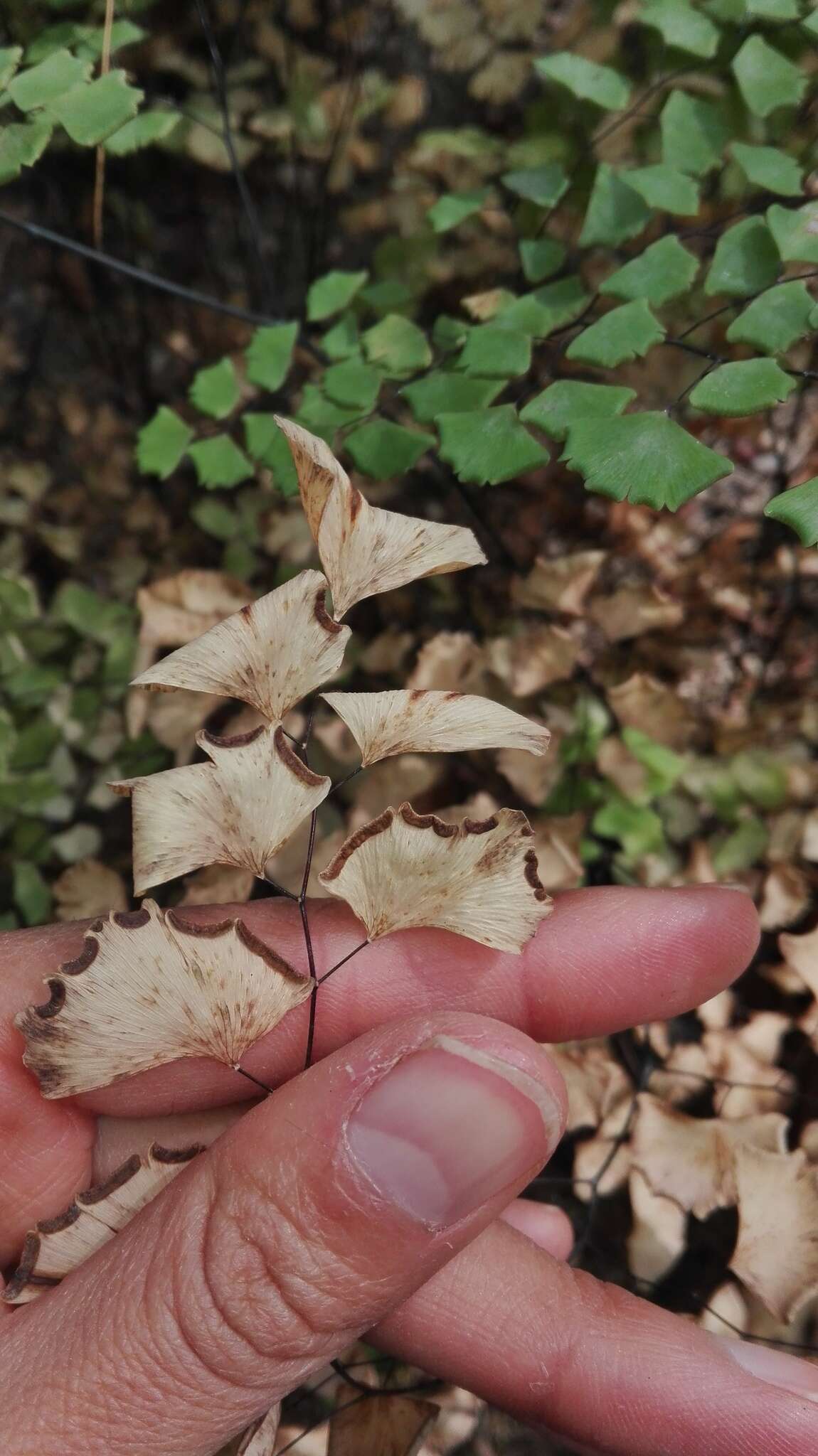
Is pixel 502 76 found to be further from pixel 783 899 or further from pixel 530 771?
pixel 783 899

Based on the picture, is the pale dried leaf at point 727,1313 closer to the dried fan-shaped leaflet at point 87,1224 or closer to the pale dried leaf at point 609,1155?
the pale dried leaf at point 609,1155

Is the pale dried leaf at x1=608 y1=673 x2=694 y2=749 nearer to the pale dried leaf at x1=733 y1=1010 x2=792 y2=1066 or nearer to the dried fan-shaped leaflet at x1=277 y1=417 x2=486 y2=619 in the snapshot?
the pale dried leaf at x1=733 y1=1010 x2=792 y2=1066

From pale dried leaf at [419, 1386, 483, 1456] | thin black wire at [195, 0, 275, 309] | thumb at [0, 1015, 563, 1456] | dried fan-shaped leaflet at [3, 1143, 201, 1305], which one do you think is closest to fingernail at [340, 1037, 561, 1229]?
thumb at [0, 1015, 563, 1456]

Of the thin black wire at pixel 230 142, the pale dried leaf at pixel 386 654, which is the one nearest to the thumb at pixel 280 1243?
the pale dried leaf at pixel 386 654

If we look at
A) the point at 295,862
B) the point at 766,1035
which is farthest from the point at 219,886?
the point at 766,1035

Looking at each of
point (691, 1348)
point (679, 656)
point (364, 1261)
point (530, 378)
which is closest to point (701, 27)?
point (530, 378)

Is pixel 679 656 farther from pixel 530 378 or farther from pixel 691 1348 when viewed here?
pixel 691 1348
